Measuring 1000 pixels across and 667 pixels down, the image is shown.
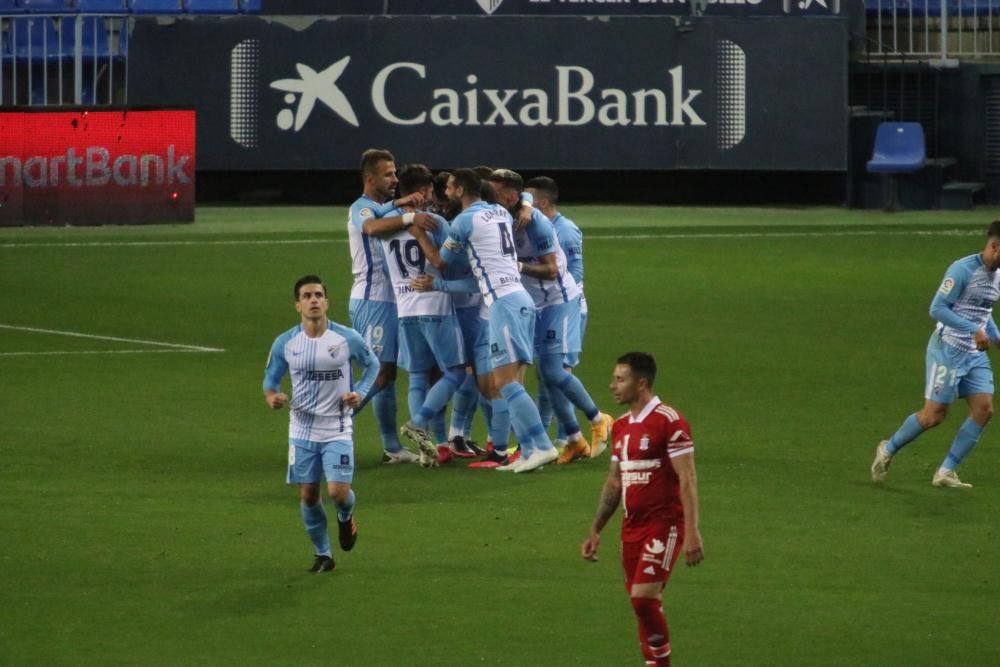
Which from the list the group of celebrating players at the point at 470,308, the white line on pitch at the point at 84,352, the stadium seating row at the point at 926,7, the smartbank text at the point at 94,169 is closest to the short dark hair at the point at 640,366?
the group of celebrating players at the point at 470,308

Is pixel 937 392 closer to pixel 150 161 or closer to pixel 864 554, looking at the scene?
pixel 864 554

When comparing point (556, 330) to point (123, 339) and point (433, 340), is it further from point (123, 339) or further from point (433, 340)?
point (123, 339)

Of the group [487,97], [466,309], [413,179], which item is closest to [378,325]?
[466,309]

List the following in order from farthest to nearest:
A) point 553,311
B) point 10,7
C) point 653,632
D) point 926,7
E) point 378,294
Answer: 1. point 926,7
2. point 10,7
3. point 553,311
4. point 378,294
5. point 653,632

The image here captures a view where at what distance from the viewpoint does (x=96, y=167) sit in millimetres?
A: 27750

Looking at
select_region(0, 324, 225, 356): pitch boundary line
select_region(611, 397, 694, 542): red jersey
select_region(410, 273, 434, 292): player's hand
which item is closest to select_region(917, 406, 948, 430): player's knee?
select_region(410, 273, 434, 292): player's hand

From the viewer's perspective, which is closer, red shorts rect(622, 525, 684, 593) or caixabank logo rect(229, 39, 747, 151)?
red shorts rect(622, 525, 684, 593)

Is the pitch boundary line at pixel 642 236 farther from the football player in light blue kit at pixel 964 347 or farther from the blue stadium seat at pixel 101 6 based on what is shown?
the football player in light blue kit at pixel 964 347

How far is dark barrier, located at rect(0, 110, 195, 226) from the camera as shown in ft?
89.6

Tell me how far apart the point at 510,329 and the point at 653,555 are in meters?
5.03

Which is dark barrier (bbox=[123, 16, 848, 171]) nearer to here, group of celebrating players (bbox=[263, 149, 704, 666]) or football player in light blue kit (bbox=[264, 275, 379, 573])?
group of celebrating players (bbox=[263, 149, 704, 666])

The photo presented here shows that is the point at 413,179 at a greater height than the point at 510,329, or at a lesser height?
greater

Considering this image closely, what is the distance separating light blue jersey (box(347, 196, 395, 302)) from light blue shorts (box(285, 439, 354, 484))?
132 inches

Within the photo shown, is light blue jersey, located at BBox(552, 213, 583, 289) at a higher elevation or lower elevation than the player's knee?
higher
